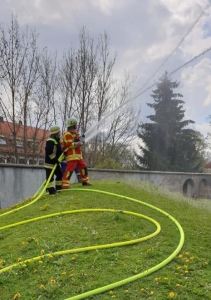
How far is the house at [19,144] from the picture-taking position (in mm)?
15406

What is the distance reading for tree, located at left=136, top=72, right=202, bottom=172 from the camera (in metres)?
25.5

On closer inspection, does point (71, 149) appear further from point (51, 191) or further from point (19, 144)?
point (19, 144)

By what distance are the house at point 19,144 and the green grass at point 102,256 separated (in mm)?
10067

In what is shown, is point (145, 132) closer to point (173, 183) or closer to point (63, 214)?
point (173, 183)

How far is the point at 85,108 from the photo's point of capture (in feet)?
58.9

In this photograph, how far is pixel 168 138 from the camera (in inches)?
1025

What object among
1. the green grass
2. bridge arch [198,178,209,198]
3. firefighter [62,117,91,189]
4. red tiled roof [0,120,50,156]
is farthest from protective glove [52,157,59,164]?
bridge arch [198,178,209,198]

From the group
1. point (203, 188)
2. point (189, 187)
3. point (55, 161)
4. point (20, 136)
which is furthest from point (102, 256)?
point (203, 188)

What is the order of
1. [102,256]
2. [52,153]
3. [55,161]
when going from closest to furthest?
[102,256], [52,153], [55,161]

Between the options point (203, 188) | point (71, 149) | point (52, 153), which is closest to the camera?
point (52, 153)

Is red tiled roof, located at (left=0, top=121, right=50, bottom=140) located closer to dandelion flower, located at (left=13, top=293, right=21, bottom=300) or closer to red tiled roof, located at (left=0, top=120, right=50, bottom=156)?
red tiled roof, located at (left=0, top=120, right=50, bottom=156)

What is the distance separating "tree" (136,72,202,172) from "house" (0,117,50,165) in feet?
34.9

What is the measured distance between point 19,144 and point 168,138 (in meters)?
13.8

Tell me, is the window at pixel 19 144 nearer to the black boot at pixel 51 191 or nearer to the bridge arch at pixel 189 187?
the bridge arch at pixel 189 187
